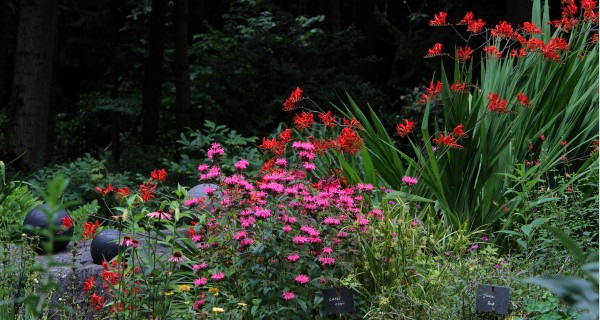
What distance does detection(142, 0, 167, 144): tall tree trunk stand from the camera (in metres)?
14.0

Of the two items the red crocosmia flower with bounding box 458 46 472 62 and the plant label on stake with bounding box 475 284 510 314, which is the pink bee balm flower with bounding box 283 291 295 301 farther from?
the red crocosmia flower with bounding box 458 46 472 62

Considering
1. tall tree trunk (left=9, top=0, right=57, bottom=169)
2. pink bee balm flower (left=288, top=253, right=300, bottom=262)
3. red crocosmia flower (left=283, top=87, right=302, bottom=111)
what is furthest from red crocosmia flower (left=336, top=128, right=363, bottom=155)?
tall tree trunk (left=9, top=0, right=57, bottom=169)

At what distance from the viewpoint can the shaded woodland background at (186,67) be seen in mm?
9266

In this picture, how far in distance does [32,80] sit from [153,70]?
4.97 m

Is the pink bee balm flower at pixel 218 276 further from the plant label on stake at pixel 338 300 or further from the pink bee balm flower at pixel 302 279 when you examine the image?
the plant label on stake at pixel 338 300

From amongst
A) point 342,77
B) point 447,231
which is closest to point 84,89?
point 342,77

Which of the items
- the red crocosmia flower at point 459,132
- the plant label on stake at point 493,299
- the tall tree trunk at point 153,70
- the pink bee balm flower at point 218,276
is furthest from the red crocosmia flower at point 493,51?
the tall tree trunk at point 153,70

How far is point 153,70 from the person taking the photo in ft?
46.1

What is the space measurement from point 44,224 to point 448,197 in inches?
99.2

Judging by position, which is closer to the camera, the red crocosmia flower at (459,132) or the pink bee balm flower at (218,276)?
the pink bee balm flower at (218,276)

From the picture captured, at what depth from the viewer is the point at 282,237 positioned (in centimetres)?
371

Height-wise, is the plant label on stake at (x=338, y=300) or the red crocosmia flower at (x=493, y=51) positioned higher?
the red crocosmia flower at (x=493, y=51)

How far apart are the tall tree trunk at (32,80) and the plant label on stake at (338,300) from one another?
20.5ft

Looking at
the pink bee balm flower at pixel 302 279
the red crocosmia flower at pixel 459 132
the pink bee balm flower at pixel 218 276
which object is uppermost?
the red crocosmia flower at pixel 459 132
